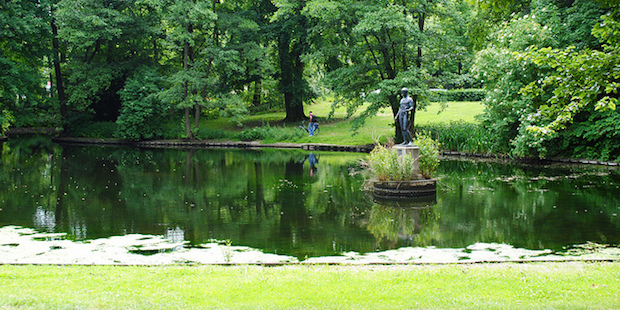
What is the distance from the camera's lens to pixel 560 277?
6414 millimetres

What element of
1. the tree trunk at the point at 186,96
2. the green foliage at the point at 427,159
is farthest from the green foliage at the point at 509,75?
the tree trunk at the point at 186,96

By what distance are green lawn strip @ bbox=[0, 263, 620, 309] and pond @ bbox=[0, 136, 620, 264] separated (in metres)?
1.37

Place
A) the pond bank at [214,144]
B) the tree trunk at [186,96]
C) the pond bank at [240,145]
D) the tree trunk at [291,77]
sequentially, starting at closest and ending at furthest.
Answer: the pond bank at [240,145], the pond bank at [214,144], the tree trunk at [186,96], the tree trunk at [291,77]

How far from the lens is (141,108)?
3534 centimetres

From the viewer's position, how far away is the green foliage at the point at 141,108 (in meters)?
35.5

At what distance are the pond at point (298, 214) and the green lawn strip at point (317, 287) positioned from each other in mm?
1375

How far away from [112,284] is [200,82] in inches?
1136

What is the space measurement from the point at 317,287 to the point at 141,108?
31557 mm

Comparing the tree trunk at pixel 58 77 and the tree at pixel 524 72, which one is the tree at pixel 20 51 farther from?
the tree at pixel 524 72

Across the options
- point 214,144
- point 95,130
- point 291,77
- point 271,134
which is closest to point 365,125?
point 271,134

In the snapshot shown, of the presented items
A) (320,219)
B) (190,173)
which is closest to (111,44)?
(190,173)

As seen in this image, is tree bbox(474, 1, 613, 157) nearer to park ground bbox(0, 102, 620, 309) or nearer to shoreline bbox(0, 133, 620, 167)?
shoreline bbox(0, 133, 620, 167)

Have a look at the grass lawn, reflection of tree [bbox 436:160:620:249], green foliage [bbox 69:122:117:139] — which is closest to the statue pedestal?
reflection of tree [bbox 436:160:620:249]

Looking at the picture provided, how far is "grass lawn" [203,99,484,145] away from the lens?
3144 centimetres
